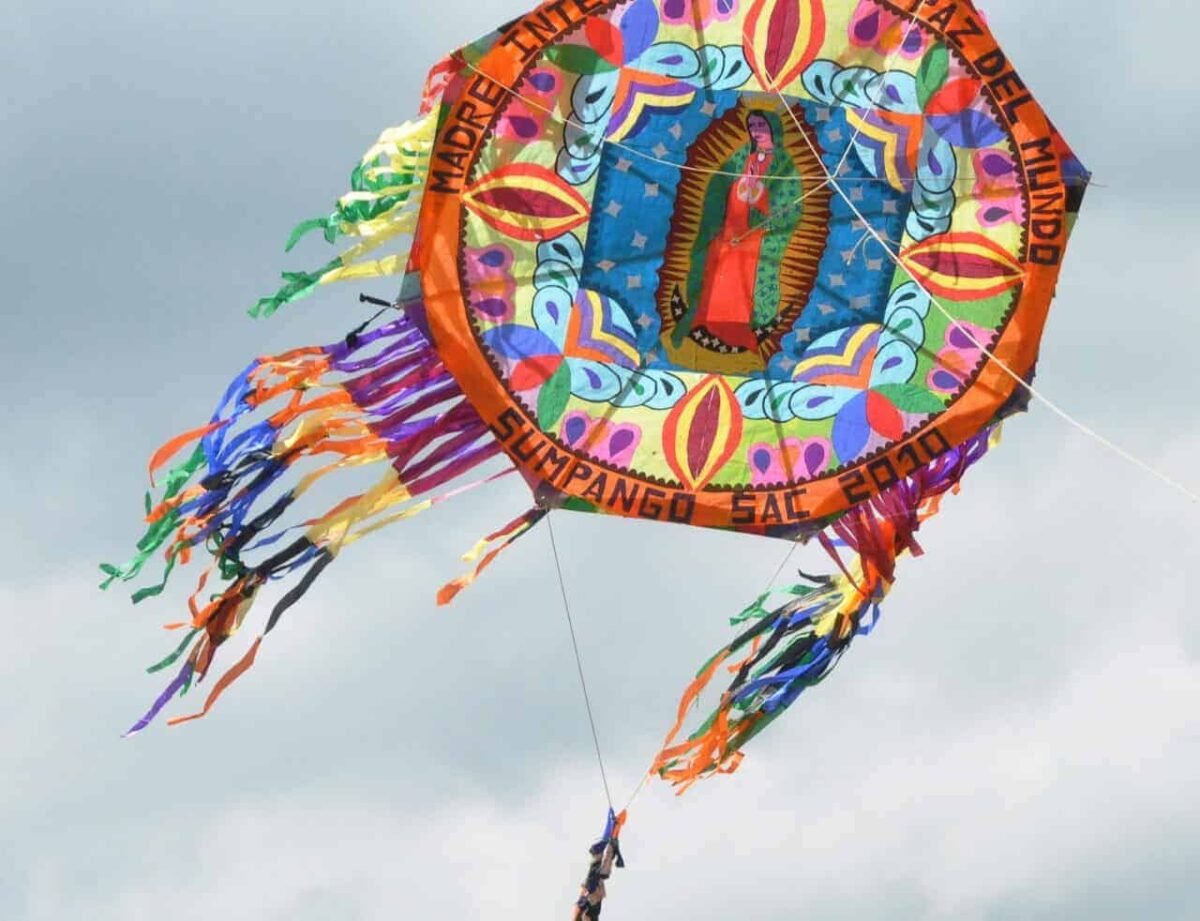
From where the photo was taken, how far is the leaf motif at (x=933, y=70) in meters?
18.2

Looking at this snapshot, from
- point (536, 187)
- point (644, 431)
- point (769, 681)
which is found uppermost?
point (536, 187)

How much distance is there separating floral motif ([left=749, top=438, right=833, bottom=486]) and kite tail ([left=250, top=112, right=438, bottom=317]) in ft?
9.15

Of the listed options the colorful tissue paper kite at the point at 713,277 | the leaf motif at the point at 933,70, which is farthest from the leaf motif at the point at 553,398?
the leaf motif at the point at 933,70

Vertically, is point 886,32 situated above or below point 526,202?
above

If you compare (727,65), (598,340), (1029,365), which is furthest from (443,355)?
(1029,365)

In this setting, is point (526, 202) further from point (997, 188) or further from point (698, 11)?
point (997, 188)

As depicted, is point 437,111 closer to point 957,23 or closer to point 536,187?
point 536,187

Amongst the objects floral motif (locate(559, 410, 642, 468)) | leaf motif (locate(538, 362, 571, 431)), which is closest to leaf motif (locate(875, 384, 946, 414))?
floral motif (locate(559, 410, 642, 468))

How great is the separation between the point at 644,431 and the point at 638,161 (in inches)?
72.8

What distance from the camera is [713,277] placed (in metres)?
18.6

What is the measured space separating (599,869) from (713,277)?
4.12 m

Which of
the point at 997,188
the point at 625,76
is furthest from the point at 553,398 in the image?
the point at 997,188

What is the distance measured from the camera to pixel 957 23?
18.2m

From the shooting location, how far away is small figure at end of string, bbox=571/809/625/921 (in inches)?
699
